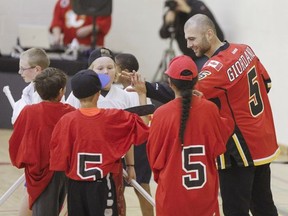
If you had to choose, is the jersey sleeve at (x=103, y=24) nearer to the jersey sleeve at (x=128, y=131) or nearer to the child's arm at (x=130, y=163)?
the child's arm at (x=130, y=163)

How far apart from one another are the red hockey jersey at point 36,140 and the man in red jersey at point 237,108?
938 millimetres

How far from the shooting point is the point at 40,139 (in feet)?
16.4

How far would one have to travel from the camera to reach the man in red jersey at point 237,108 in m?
5.01

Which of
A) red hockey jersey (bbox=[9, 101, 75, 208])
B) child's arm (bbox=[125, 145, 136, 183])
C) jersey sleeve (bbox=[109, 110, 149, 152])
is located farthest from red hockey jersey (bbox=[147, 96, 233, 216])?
red hockey jersey (bbox=[9, 101, 75, 208])

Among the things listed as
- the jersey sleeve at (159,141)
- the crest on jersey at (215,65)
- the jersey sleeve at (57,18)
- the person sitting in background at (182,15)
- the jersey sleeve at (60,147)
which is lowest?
the jersey sleeve at (57,18)

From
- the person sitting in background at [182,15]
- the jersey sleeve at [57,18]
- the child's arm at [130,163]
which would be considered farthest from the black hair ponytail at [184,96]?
the jersey sleeve at [57,18]

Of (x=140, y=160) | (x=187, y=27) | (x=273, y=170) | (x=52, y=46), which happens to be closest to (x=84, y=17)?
(x=52, y=46)

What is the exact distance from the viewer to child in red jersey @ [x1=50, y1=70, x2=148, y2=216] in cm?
471

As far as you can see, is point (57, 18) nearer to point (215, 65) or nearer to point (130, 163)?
point (130, 163)

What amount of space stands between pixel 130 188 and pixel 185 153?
358 centimetres

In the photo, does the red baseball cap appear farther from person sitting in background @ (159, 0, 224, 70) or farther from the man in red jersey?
person sitting in background @ (159, 0, 224, 70)

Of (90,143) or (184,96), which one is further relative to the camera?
(90,143)

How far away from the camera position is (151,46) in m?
13.7

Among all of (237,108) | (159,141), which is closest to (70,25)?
(237,108)
